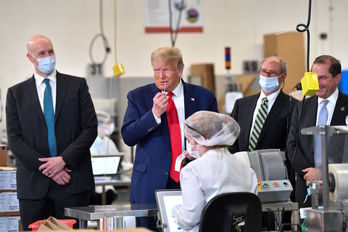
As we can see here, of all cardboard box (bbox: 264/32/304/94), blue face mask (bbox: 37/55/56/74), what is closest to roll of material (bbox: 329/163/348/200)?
blue face mask (bbox: 37/55/56/74)

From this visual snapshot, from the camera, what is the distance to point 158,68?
396 centimetres

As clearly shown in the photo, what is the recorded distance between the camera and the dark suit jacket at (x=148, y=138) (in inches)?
154

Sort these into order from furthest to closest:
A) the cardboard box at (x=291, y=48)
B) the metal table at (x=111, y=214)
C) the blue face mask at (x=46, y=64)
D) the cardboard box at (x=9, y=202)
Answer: the cardboard box at (x=291, y=48) < the cardboard box at (x=9, y=202) < the blue face mask at (x=46, y=64) < the metal table at (x=111, y=214)

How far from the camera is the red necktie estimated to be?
3.93 meters

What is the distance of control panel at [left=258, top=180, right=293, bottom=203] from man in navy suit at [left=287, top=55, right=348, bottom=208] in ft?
1.55

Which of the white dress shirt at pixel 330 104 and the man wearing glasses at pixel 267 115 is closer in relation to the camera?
the white dress shirt at pixel 330 104

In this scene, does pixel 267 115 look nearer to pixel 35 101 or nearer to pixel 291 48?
pixel 35 101

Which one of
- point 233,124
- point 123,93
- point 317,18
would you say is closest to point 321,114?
point 233,124

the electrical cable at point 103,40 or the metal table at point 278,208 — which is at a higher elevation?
the electrical cable at point 103,40

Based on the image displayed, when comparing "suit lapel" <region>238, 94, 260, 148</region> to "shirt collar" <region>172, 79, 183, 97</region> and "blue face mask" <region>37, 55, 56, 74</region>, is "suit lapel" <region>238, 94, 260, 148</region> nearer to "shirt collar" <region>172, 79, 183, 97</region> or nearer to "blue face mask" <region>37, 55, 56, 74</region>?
"shirt collar" <region>172, 79, 183, 97</region>

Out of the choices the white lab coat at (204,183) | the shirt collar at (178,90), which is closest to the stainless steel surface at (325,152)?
the white lab coat at (204,183)

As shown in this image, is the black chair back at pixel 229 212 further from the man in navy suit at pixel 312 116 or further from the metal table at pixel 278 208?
the man in navy suit at pixel 312 116

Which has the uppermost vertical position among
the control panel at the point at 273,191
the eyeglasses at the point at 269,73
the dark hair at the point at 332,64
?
the dark hair at the point at 332,64

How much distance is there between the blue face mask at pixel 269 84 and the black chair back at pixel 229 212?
1494mm
